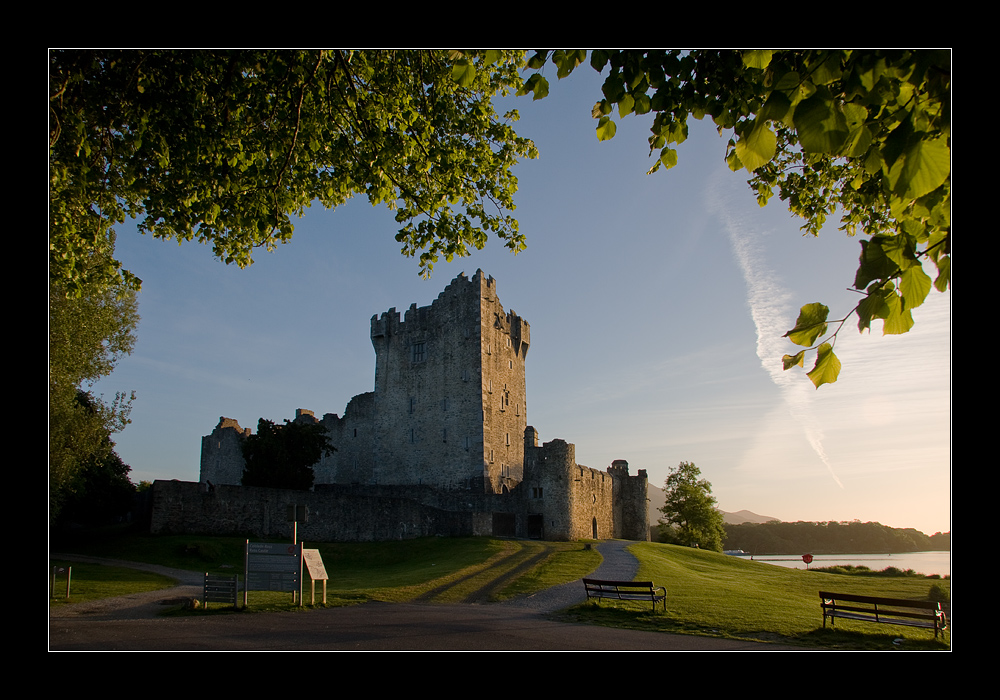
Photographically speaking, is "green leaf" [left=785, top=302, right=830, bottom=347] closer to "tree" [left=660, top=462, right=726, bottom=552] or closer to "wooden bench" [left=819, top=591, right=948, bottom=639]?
"wooden bench" [left=819, top=591, right=948, bottom=639]

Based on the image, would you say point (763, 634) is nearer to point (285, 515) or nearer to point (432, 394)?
point (285, 515)

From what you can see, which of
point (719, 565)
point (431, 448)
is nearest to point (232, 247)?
point (719, 565)

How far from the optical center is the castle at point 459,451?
37656mm

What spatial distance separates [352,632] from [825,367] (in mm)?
9962

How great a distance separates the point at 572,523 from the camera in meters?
39.5

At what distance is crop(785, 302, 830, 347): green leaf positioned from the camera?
8.59 ft

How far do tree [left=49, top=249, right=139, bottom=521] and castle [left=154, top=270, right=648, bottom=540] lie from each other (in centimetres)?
1291

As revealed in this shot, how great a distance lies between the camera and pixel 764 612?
1345cm

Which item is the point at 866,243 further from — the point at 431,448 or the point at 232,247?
the point at 431,448

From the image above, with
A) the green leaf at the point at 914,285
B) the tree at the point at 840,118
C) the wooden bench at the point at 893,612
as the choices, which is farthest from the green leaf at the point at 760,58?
the wooden bench at the point at 893,612

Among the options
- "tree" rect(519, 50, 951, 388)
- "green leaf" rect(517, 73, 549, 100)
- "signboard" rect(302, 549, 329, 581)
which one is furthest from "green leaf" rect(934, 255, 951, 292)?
"signboard" rect(302, 549, 329, 581)

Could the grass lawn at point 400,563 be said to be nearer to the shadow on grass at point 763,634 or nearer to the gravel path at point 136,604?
the gravel path at point 136,604

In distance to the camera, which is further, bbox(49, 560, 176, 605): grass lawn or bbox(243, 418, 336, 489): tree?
bbox(243, 418, 336, 489): tree

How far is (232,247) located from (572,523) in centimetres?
3219
